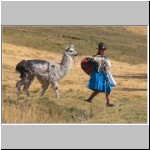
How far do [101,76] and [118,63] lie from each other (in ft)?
81.6

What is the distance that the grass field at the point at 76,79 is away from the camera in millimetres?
19500

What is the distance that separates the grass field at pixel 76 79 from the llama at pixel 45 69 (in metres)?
0.56

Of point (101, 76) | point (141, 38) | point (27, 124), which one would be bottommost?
point (27, 124)

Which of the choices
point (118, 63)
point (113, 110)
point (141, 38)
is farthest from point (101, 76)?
point (141, 38)

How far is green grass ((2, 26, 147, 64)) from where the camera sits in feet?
145

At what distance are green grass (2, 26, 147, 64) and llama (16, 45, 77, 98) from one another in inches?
807

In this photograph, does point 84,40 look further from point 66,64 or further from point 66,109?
point 66,109

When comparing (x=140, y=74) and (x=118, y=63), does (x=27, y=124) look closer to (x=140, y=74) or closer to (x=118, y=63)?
(x=140, y=74)

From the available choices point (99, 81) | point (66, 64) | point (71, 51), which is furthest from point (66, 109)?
point (71, 51)

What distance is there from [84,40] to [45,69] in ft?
83.4

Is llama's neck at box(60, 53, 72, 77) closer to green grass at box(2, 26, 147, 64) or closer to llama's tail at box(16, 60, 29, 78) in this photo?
llama's tail at box(16, 60, 29, 78)

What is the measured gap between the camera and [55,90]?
20.6m

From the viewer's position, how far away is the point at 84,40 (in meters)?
45.7

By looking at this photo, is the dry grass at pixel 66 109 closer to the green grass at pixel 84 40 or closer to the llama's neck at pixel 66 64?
the llama's neck at pixel 66 64
